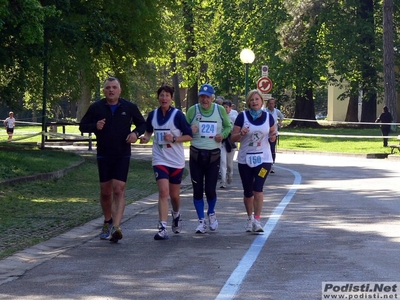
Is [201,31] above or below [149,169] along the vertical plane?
above

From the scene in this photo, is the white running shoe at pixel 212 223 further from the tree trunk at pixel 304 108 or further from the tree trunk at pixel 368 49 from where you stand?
the tree trunk at pixel 304 108

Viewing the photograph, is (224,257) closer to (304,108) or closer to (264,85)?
(264,85)

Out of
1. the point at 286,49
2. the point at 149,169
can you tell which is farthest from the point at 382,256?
the point at 286,49

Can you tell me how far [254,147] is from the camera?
1171 centimetres

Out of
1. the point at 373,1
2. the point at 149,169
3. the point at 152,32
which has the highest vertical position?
the point at 373,1

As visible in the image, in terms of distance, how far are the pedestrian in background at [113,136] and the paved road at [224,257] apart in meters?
0.53

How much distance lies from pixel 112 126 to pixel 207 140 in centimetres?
131

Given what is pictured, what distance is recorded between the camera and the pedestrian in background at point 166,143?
11359 millimetres

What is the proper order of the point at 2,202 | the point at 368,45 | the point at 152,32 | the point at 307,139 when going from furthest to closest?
the point at 368,45, the point at 307,139, the point at 152,32, the point at 2,202

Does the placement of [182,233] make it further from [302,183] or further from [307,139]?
[307,139]

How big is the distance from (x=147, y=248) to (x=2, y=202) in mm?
5357

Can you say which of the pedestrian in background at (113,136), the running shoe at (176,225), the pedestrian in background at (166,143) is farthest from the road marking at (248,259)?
the pedestrian in background at (113,136)

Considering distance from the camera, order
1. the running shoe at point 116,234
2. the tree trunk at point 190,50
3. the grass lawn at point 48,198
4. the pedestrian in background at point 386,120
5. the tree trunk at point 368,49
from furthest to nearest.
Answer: the tree trunk at point 190,50 → the tree trunk at point 368,49 → the pedestrian in background at point 386,120 → the grass lawn at point 48,198 → the running shoe at point 116,234

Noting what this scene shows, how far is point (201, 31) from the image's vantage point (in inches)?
2315
